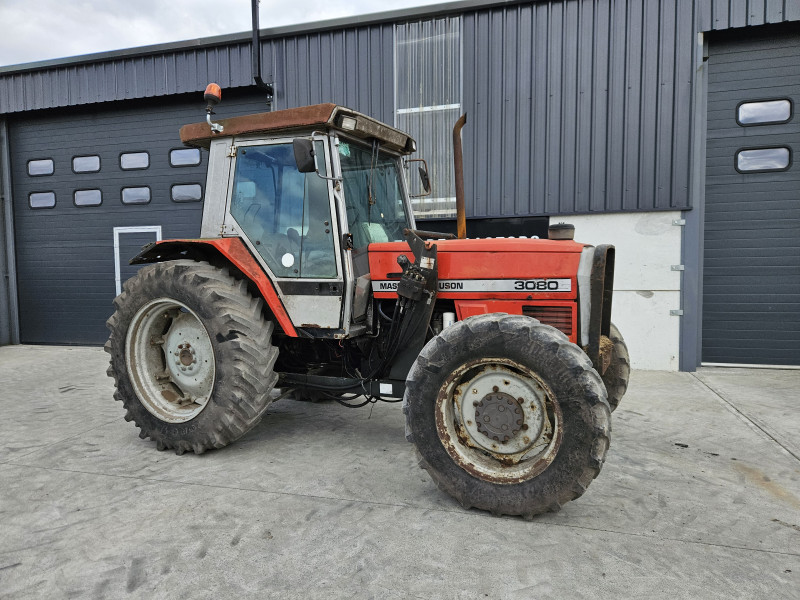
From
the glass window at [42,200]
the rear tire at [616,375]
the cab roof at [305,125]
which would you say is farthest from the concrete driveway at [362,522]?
the glass window at [42,200]

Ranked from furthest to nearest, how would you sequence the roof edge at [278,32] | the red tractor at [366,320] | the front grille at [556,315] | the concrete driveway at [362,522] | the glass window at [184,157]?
1. the glass window at [184,157]
2. the roof edge at [278,32]
3. the front grille at [556,315]
4. the red tractor at [366,320]
5. the concrete driveway at [362,522]

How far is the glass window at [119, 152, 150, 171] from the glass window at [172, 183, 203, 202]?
69 cm

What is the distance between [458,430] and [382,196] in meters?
1.87

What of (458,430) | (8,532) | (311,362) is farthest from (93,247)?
(458,430)

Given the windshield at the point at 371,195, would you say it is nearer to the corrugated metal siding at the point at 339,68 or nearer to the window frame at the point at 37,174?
the corrugated metal siding at the point at 339,68

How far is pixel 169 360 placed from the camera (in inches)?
152

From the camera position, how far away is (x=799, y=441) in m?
3.90

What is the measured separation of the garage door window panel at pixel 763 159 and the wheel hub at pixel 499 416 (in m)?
5.91

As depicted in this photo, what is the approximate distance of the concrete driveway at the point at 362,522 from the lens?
2145 millimetres

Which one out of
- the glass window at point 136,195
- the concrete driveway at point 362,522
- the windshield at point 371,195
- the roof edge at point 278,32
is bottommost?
the concrete driveway at point 362,522

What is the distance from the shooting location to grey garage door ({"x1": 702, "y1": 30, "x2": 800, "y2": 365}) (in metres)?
6.56

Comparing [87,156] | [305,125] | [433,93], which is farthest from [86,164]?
[305,125]

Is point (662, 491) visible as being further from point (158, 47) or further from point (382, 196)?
point (158, 47)

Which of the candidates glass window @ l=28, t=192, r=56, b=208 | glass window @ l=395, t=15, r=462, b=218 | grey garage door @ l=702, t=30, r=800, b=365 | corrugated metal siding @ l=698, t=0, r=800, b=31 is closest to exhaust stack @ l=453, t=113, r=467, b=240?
glass window @ l=395, t=15, r=462, b=218
